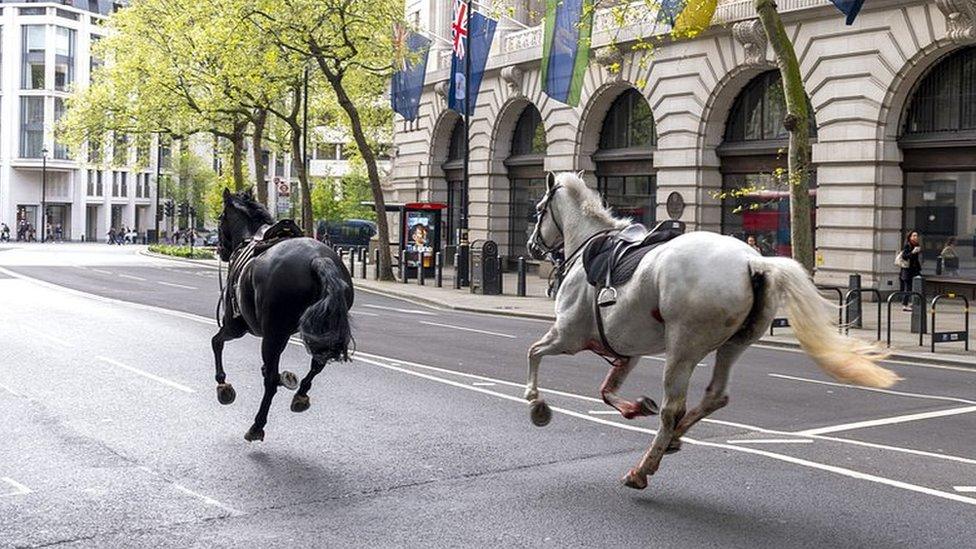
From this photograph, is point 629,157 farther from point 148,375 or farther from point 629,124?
point 148,375

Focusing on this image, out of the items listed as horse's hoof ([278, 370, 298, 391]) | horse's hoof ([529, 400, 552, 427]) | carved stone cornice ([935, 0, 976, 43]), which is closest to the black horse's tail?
horse's hoof ([278, 370, 298, 391])

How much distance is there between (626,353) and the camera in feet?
29.0

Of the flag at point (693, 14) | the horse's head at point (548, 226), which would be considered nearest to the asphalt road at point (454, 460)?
the horse's head at point (548, 226)

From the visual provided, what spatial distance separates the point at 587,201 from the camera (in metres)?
9.60

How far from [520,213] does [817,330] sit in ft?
132

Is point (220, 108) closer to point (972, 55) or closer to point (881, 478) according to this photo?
point (972, 55)

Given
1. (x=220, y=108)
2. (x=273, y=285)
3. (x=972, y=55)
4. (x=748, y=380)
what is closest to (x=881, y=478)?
(x=273, y=285)

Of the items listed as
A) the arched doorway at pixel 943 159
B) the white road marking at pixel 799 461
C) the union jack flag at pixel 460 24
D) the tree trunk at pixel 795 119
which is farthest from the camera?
the union jack flag at pixel 460 24

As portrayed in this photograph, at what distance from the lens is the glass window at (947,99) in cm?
2892

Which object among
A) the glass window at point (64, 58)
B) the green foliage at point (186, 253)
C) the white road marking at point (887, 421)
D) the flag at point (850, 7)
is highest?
the glass window at point (64, 58)

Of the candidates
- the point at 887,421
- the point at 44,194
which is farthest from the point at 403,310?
the point at 44,194

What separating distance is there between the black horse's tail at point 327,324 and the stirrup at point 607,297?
2182 millimetres

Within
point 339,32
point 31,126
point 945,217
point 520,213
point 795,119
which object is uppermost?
point 31,126

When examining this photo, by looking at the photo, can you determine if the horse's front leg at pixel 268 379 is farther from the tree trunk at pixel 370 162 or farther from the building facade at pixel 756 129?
the tree trunk at pixel 370 162
